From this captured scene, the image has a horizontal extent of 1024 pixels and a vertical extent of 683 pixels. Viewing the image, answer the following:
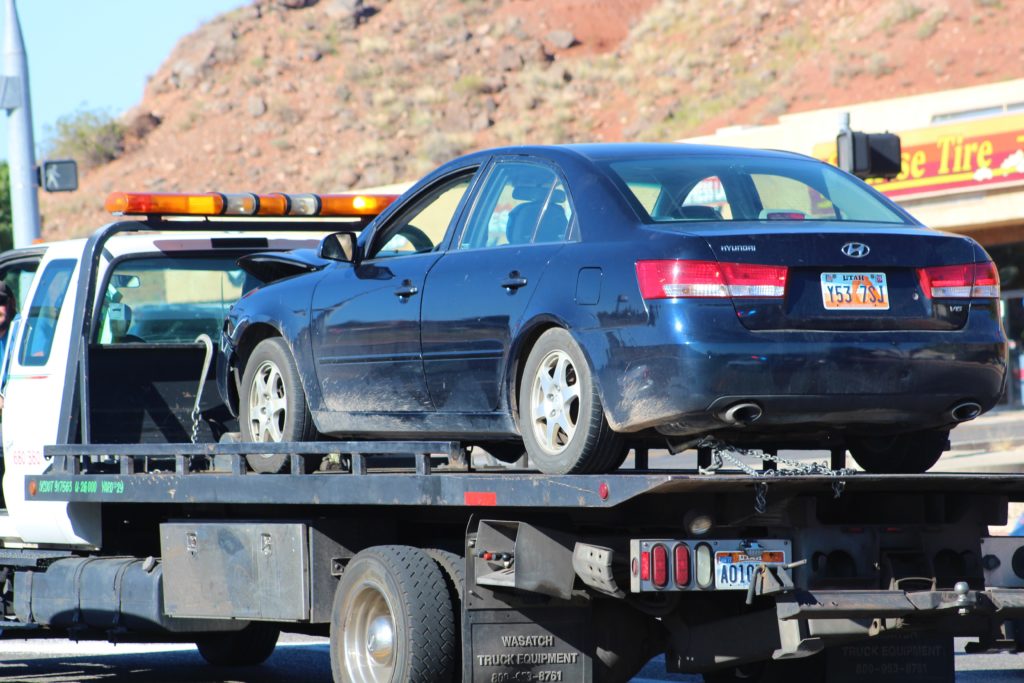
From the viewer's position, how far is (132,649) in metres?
12.0

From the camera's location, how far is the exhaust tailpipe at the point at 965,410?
661 centimetres

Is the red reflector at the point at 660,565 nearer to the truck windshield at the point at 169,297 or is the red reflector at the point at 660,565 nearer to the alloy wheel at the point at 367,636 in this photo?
the alloy wheel at the point at 367,636

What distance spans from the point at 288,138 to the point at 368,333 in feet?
198

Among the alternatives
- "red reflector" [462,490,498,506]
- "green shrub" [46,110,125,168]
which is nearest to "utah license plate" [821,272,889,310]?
"red reflector" [462,490,498,506]

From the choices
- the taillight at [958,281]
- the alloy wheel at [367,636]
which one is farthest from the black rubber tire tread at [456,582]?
the taillight at [958,281]

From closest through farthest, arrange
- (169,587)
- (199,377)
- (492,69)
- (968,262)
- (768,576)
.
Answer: (768,576), (968,262), (169,587), (199,377), (492,69)

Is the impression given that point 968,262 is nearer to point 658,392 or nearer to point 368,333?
point 658,392

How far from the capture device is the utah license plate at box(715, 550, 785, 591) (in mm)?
6113

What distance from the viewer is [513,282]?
704 cm

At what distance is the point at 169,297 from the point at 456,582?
3.88 m

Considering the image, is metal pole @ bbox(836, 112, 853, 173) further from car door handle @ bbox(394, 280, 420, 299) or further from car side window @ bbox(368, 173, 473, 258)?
car door handle @ bbox(394, 280, 420, 299)

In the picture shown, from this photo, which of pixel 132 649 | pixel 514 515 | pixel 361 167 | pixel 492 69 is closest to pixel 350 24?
pixel 492 69

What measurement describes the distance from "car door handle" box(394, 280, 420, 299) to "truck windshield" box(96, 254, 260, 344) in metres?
2.65

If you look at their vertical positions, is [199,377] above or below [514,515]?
above
